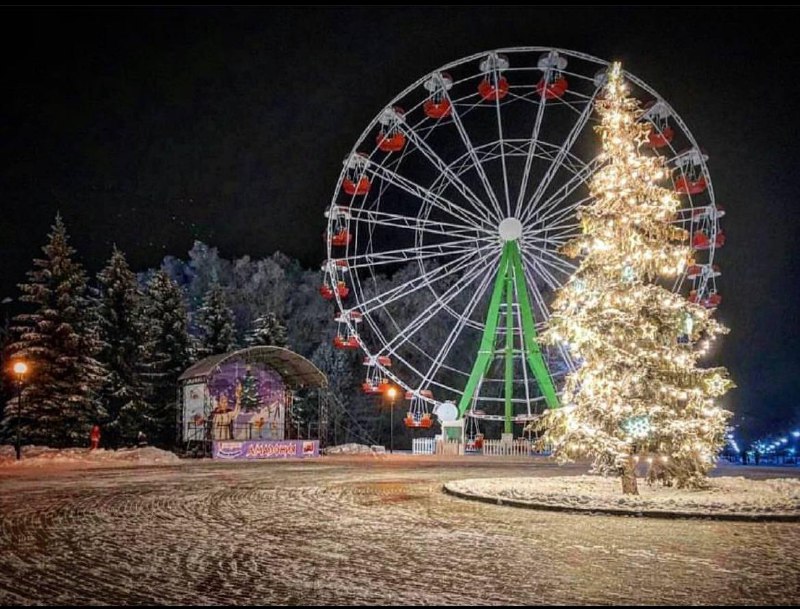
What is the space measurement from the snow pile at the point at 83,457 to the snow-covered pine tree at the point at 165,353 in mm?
10969

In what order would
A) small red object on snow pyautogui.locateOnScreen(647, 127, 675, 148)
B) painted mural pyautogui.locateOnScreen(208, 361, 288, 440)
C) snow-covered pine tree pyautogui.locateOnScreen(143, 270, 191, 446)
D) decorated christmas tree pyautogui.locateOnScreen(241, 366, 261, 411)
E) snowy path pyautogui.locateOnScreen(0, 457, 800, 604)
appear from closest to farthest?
1. snowy path pyautogui.locateOnScreen(0, 457, 800, 604)
2. small red object on snow pyautogui.locateOnScreen(647, 127, 675, 148)
3. painted mural pyautogui.locateOnScreen(208, 361, 288, 440)
4. decorated christmas tree pyautogui.locateOnScreen(241, 366, 261, 411)
5. snow-covered pine tree pyautogui.locateOnScreen(143, 270, 191, 446)

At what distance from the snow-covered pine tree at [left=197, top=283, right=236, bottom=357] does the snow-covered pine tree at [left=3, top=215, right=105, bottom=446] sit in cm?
807

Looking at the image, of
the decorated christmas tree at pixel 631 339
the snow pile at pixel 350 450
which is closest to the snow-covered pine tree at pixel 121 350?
the snow pile at pixel 350 450

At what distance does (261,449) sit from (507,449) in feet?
34.5

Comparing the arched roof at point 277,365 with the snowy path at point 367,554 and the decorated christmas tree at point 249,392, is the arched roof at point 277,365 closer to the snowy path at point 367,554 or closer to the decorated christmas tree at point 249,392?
the decorated christmas tree at point 249,392

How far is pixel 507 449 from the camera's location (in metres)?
35.1

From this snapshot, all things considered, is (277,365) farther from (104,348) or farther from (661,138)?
(661,138)

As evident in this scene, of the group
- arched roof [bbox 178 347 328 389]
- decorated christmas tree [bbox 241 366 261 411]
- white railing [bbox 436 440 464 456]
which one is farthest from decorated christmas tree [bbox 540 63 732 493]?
decorated christmas tree [bbox 241 366 261 411]

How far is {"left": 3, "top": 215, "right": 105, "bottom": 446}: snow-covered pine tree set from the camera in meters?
32.0

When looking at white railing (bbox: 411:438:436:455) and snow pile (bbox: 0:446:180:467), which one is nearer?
snow pile (bbox: 0:446:180:467)

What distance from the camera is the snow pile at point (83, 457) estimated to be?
86.2ft

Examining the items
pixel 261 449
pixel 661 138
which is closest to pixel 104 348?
pixel 261 449

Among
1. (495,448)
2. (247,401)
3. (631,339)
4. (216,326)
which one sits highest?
(216,326)

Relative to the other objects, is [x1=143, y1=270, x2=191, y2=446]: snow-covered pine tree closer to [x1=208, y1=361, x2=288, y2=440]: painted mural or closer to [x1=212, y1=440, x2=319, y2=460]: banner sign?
[x1=208, y1=361, x2=288, y2=440]: painted mural
